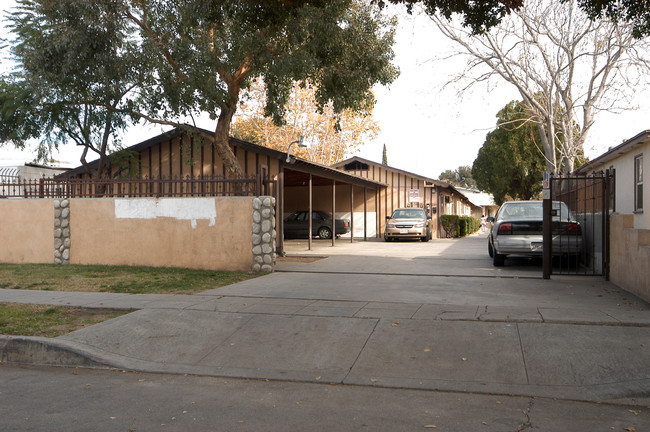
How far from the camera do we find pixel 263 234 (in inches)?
520

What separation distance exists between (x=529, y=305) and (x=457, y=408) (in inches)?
164

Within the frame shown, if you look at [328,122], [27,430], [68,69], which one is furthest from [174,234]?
[328,122]

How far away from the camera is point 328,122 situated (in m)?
38.6

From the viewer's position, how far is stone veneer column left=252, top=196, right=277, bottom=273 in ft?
42.8

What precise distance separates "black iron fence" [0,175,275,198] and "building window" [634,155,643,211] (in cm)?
805

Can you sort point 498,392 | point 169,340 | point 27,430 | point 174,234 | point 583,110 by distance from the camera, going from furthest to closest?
1. point 583,110
2. point 174,234
3. point 169,340
4. point 498,392
5. point 27,430

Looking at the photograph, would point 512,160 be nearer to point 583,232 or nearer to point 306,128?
point 306,128

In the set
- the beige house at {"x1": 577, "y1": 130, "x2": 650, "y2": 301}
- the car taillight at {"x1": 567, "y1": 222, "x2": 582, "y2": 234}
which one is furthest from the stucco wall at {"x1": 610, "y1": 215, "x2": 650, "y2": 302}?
the car taillight at {"x1": 567, "y1": 222, "x2": 582, "y2": 234}

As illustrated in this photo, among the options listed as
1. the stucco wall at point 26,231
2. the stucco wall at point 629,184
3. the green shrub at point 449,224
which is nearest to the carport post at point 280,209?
the stucco wall at point 26,231

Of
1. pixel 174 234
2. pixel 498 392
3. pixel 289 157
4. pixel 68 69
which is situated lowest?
pixel 498 392

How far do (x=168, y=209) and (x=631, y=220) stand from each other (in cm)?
1020

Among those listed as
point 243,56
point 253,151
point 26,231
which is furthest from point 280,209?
point 26,231

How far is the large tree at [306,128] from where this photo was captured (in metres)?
37.2

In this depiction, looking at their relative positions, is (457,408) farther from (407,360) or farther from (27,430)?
(27,430)
